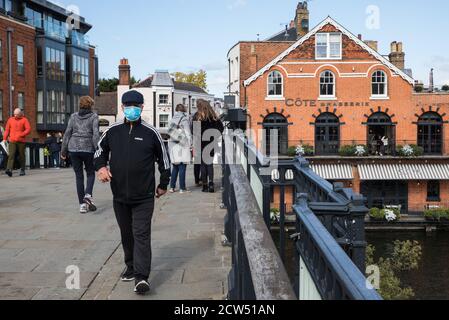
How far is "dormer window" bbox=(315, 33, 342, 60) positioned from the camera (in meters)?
42.6

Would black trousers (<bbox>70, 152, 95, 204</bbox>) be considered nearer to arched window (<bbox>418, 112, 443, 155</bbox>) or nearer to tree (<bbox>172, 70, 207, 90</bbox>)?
arched window (<bbox>418, 112, 443, 155</bbox>)

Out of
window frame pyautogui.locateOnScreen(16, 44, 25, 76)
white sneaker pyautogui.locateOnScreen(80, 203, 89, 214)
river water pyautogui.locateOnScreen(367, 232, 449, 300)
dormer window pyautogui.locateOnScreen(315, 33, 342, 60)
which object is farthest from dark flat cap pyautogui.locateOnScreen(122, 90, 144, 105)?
window frame pyautogui.locateOnScreen(16, 44, 25, 76)

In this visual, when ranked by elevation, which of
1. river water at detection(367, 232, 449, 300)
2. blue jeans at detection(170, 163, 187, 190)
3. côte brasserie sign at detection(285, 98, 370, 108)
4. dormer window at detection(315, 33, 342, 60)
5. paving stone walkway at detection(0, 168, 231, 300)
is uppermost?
dormer window at detection(315, 33, 342, 60)

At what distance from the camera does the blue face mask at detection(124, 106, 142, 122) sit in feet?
16.1

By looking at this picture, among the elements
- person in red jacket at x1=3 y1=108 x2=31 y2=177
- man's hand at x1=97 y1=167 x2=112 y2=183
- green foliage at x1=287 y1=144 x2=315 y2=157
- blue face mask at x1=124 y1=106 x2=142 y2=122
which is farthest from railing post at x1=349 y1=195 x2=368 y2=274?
green foliage at x1=287 y1=144 x2=315 y2=157

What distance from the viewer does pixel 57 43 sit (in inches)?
1874

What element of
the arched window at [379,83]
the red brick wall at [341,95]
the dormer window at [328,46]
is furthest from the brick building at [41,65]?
the arched window at [379,83]

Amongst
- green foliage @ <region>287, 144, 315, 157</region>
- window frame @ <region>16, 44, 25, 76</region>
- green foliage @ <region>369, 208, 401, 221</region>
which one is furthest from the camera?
window frame @ <region>16, 44, 25, 76</region>

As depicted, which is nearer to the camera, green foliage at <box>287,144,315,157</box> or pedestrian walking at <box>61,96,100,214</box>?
pedestrian walking at <box>61,96,100,214</box>

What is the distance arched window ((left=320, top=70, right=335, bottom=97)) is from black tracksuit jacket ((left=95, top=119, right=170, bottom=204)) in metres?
39.3

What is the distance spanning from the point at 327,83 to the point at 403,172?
8.58 m

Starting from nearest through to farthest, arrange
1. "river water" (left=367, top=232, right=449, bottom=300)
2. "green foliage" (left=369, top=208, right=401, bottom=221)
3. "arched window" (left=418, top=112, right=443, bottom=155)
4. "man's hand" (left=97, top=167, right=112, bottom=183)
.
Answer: "man's hand" (left=97, top=167, right=112, bottom=183) → "river water" (left=367, top=232, right=449, bottom=300) → "green foliage" (left=369, top=208, right=401, bottom=221) → "arched window" (left=418, top=112, right=443, bottom=155)

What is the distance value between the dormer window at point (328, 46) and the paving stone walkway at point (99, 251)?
1340 inches

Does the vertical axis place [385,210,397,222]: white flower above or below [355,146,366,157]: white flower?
below
